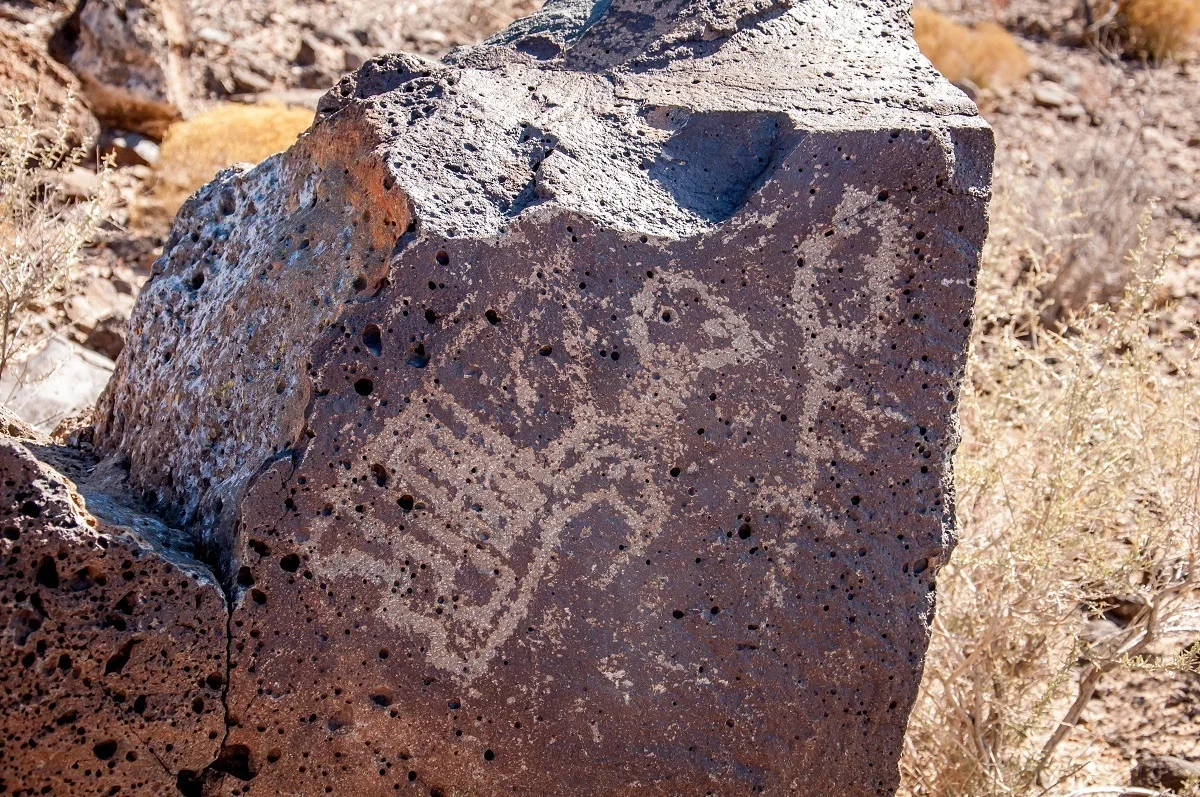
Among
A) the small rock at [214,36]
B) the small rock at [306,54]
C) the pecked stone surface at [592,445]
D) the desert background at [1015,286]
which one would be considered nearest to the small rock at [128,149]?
the desert background at [1015,286]

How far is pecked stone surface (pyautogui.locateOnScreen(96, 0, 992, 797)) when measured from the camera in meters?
2.31

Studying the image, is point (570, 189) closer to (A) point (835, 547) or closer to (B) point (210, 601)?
(A) point (835, 547)

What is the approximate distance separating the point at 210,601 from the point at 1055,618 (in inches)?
94.0

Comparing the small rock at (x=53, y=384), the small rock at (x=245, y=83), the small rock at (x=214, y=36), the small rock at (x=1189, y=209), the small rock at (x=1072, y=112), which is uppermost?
the small rock at (x=1072, y=112)

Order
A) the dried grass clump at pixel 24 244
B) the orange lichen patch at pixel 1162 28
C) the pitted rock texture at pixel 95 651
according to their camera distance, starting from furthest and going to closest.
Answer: the orange lichen patch at pixel 1162 28 < the dried grass clump at pixel 24 244 < the pitted rock texture at pixel 95 651

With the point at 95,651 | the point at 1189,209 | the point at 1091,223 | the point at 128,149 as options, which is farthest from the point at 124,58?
the point at 1189,209

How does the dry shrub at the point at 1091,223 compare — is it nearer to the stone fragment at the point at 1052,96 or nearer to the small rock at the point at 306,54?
the stone fragment at the point at 1052,96

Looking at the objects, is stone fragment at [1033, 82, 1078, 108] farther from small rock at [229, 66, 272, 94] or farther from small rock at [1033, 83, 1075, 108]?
small rock at [229, 66, 272, 94]

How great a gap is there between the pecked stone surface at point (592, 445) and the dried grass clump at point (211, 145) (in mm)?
4109

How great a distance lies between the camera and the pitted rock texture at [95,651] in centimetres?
214

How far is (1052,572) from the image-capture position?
345cm

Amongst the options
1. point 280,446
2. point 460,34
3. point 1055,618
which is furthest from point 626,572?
point 460,34

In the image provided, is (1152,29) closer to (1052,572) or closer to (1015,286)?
(1015,286)

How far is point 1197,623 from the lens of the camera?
3479 mm
